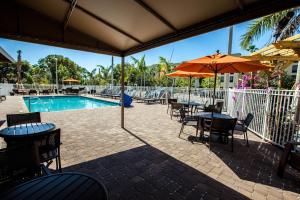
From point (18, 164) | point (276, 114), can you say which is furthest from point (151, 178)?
point (276, 114)

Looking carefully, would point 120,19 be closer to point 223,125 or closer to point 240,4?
point 240,4

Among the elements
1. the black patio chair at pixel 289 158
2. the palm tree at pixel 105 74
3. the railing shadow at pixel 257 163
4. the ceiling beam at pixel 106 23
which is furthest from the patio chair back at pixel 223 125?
the palm tree at pixel 105 74

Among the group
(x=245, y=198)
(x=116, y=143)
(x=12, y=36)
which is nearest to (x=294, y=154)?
(x=245, y=198)

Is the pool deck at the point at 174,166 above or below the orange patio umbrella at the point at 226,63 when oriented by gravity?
below

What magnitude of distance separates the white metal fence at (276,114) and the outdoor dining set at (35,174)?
194 inches

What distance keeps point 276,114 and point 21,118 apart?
6657 mm

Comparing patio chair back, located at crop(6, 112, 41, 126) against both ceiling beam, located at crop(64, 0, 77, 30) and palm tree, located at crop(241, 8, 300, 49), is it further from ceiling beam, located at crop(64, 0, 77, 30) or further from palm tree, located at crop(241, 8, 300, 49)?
palm tree, located at crop(241, 8, 300, 49)

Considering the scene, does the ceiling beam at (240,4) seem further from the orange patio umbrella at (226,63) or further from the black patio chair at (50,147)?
the black patio chair at (50,147)

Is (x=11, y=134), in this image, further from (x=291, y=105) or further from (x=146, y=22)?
(x=291, y=105)

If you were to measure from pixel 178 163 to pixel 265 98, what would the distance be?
12.8 ft

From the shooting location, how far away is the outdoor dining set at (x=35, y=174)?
1447 millimetres

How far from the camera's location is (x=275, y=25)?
326 inches

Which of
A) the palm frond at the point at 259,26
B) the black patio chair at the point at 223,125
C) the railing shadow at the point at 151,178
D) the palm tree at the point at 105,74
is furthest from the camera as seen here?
the palm tree at the point at 105,74

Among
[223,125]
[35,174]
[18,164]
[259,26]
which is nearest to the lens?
[18,164]
